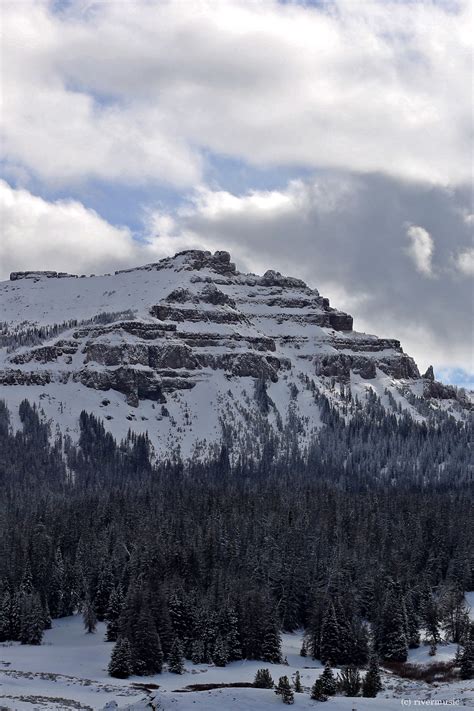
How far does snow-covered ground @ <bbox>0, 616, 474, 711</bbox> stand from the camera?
74312 millimetres

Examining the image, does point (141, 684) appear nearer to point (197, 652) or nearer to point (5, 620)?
point (197, 652)

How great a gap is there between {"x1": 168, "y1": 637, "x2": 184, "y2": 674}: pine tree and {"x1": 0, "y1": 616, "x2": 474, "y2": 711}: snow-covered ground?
0.86 meters

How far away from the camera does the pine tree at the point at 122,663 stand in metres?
107

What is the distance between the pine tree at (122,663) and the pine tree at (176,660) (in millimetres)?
4576

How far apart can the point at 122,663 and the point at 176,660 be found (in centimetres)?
600

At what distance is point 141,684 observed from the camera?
101438mm

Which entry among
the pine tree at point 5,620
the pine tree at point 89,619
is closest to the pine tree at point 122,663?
the pine tree at point 5,620

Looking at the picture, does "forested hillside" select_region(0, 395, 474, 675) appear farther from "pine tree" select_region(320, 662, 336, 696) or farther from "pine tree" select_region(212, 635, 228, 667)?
"pine tree" select_region(320, 662, 336, 696)

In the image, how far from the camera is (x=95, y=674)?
10888 cm

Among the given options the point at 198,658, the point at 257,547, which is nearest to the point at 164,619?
the point at 198,658

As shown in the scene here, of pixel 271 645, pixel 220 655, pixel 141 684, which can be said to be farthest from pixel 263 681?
pixel 271 645

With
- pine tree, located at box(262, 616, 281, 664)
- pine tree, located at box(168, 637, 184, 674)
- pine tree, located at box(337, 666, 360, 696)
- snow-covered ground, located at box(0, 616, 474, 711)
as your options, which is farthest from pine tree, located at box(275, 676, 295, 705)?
pine tree, located at box(262, 616, 281, 664)

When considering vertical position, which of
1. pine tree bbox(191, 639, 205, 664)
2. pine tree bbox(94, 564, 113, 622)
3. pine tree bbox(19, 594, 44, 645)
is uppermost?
pine tree bbox(94, 564, 113, 622)

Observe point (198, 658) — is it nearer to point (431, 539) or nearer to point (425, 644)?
point (425, 644)
